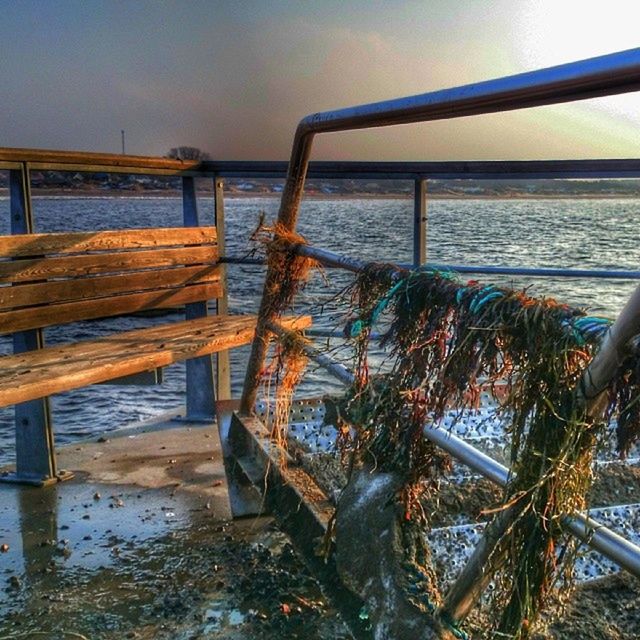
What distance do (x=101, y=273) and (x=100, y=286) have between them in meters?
0.06

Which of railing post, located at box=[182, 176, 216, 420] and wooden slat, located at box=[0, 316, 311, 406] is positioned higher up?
wooden slat, located at box=[0, 316, 311, 406]

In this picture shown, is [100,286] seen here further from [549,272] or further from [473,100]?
[473,100]

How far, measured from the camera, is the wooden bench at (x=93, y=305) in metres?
3.24

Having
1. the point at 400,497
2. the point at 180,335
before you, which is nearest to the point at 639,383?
the point at 400,497

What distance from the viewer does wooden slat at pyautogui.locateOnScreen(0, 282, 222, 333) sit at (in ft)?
11.7

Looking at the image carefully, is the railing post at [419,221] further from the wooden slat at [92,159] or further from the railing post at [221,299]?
the wooden slat at [92,159]

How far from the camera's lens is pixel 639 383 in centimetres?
111

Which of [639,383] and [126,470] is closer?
[639,383]

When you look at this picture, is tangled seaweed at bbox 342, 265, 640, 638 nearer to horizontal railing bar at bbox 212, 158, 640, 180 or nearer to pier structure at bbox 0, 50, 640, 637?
pier structure at bbox 0, 50, 640, 637

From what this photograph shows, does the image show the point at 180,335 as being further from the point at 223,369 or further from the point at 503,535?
the point at 503,535

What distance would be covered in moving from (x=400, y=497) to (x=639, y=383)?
78cm

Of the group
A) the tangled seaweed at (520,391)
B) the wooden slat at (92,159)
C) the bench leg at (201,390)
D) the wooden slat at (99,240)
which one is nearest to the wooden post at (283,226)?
the tangled seaweed at (520,391)

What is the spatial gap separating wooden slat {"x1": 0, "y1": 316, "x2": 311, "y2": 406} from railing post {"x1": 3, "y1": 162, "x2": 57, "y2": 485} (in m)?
0.19

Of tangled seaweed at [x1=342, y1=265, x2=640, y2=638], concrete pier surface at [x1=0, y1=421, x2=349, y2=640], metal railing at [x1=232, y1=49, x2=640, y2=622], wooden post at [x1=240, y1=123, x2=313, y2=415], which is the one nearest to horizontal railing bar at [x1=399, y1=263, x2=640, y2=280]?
wooden post at [x1=240, y1=123, x2=313, y2=415]
